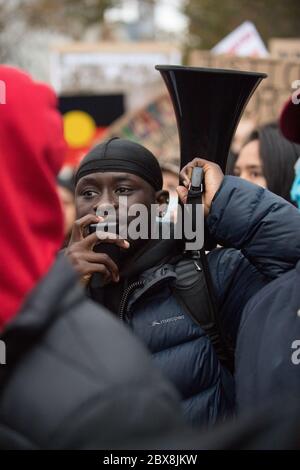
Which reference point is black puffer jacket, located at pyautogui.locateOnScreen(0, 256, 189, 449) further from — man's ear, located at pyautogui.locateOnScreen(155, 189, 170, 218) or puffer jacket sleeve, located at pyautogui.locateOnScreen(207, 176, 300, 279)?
man's ear, located at pyautogui.locateOnScreen(155, 189, 170, 218)

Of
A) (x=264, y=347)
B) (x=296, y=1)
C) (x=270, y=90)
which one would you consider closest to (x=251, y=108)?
(x=270, y=90)

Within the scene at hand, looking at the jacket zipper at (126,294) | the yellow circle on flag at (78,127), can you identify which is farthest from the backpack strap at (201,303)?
the yellow circle on flag at (78,127)

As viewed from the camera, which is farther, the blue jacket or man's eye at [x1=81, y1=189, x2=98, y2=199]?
man's eye at [x1=81, y1=189, x2=98, y2=199]

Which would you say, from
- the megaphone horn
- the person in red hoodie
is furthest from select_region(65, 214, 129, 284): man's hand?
the person in red hoodie

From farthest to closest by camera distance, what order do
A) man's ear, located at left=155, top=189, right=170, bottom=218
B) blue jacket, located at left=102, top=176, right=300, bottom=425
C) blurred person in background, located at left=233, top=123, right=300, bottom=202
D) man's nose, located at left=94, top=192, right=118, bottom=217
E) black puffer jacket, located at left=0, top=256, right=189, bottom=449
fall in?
1. blurred person in background, located at left=233, top=123, right=300, bottom=202
2. man's ear, located at left=155, top=189, right=170, bottom=218
3. man's nose, located at left=94, top=192, right=118, bottom=217
4. blue jacket, located at left=102, top=176, right=300, bottom=425
5. black puffer jacket, located at left=0, top=256, right=189, bottom=449

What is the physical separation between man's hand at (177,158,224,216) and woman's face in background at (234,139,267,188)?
4.93 ft

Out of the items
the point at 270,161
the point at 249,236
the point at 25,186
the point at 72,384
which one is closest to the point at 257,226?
the point at 249,236

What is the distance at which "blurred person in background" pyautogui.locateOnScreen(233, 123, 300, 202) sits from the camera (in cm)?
368

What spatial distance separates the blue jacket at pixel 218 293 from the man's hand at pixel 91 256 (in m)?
0.08

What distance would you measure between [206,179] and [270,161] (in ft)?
5.08

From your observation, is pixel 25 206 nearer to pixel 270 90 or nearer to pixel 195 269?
pixel 195 269

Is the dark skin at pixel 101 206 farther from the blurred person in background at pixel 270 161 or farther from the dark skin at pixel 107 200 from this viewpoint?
the blurred person in background at pixel 270 161

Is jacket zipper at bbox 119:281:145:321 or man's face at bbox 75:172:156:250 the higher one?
man's face at bbox 75:172:156:250

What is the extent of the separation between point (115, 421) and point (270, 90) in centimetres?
465
